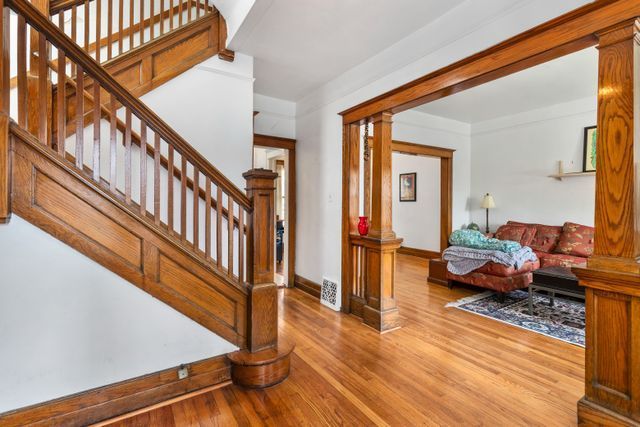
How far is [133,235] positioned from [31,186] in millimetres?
518

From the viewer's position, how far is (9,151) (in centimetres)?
154

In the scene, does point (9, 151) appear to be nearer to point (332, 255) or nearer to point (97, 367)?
point (97, 367)

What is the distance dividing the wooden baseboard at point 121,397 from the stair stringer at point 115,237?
26 cm

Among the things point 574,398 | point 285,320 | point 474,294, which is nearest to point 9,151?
point 285,320

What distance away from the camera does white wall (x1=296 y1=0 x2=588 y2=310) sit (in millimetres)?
2057

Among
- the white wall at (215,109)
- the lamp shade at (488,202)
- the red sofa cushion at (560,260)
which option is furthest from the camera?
the lamp shade at (488,202)

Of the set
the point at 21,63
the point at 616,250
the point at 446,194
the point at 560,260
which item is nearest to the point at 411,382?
the point at 616,250

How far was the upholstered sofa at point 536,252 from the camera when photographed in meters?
3.76

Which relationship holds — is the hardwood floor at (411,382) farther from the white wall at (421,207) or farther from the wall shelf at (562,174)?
the white wall at (421,207)

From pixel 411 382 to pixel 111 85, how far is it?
8.64ft

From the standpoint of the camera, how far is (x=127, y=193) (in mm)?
1815

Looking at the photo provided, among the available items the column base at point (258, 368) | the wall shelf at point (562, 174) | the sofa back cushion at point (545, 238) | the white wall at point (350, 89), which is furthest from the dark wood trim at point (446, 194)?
the column base at point (258, 368)

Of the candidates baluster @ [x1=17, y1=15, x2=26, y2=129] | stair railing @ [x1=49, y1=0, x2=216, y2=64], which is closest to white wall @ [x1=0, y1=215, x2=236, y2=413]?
baluster @ [x1=17, y1=15, x2=26, y2=129]

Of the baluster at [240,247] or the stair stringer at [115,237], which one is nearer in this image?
the stair stringer at [115,237]
